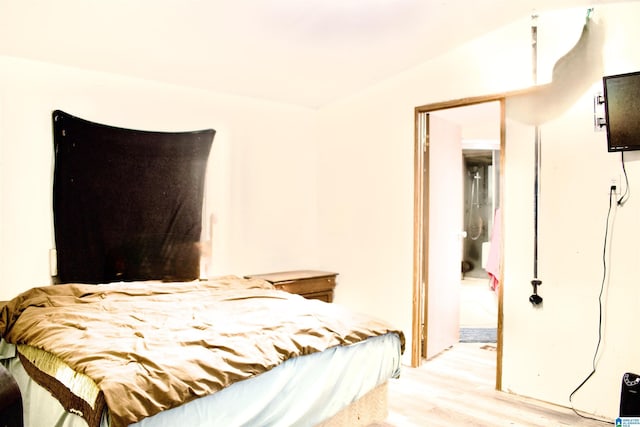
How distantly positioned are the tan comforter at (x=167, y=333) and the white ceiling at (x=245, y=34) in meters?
1.54

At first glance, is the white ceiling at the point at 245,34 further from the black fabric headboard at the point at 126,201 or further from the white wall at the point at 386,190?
the black fabric headboard at the point at 126,201

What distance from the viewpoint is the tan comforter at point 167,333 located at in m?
1.53

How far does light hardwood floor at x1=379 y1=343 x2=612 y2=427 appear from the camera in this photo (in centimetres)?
260

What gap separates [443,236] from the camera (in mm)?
4008

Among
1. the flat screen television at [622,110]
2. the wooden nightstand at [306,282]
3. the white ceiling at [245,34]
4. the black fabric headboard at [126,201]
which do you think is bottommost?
the wooden nightstand at [306,282]

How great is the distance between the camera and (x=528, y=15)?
2.96 metres

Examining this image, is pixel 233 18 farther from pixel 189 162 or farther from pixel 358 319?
pixel 358 319

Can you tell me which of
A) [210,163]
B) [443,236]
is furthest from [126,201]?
[443,236]

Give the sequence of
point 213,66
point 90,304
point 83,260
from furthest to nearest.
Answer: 1. point 213,66
2. point 83,260
3. point 90,304

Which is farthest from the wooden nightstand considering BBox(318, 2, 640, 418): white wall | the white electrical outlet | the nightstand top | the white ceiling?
the white electrical outlet

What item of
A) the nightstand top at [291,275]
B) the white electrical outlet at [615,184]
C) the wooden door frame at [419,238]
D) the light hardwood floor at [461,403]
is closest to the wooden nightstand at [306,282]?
the nightstand top at [291,275]

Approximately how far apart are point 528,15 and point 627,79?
2.65ft

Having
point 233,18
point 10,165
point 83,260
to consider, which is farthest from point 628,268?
point 10,165

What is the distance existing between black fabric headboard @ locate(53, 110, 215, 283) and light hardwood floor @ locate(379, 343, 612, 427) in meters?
1.90
